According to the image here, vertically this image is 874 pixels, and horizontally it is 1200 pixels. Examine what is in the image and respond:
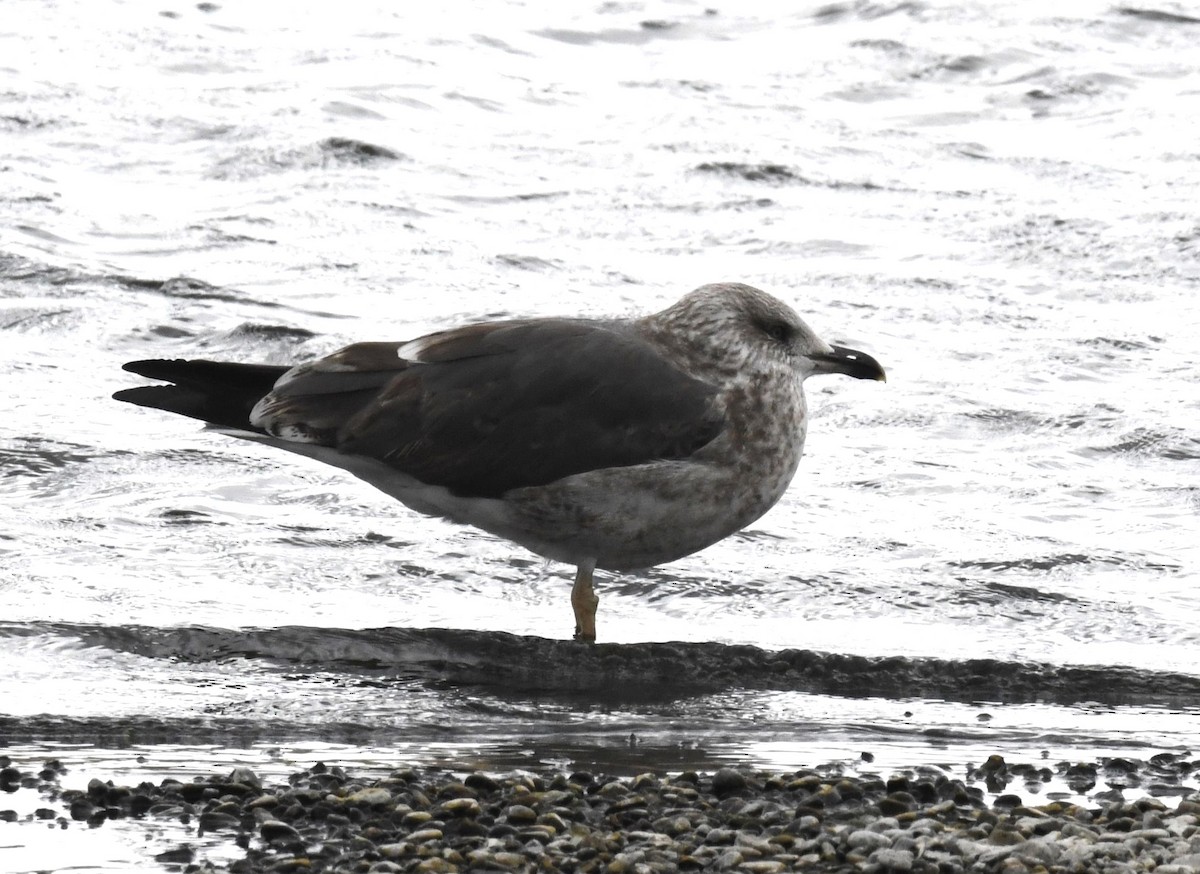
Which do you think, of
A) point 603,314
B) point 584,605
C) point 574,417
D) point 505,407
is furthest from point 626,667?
point 603,314

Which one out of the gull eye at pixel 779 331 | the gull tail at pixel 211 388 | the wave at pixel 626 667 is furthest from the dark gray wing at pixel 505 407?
the wave at pixel 626 667

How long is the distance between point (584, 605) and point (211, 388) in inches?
64.9

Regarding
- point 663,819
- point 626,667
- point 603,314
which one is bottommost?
point 663,819

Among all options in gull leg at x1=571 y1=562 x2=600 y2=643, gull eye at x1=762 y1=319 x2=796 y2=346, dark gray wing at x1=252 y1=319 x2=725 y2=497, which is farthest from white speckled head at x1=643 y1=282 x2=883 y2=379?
gull leg at x1=571 y1=562 x2=600 y2=643

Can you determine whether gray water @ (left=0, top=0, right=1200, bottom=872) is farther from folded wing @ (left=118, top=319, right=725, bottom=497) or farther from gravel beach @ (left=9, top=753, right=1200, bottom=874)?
folded wing @ (left=118, top=319, right=725, bottom=497)

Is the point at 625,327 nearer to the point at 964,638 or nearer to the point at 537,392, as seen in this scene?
the point at 537,392

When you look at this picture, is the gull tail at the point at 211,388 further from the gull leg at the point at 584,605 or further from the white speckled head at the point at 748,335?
the white speckled head at the point at 748,335

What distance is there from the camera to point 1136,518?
9.49 meters

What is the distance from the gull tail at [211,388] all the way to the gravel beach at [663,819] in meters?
2.37

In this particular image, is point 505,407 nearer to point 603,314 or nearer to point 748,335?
point 748,335

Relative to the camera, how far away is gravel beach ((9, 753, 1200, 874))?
4.96 meters

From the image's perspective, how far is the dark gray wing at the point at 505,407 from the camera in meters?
7.30

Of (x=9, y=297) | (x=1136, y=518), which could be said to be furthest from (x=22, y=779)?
(x=9, y=297)

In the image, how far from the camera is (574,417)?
7.35 metres
